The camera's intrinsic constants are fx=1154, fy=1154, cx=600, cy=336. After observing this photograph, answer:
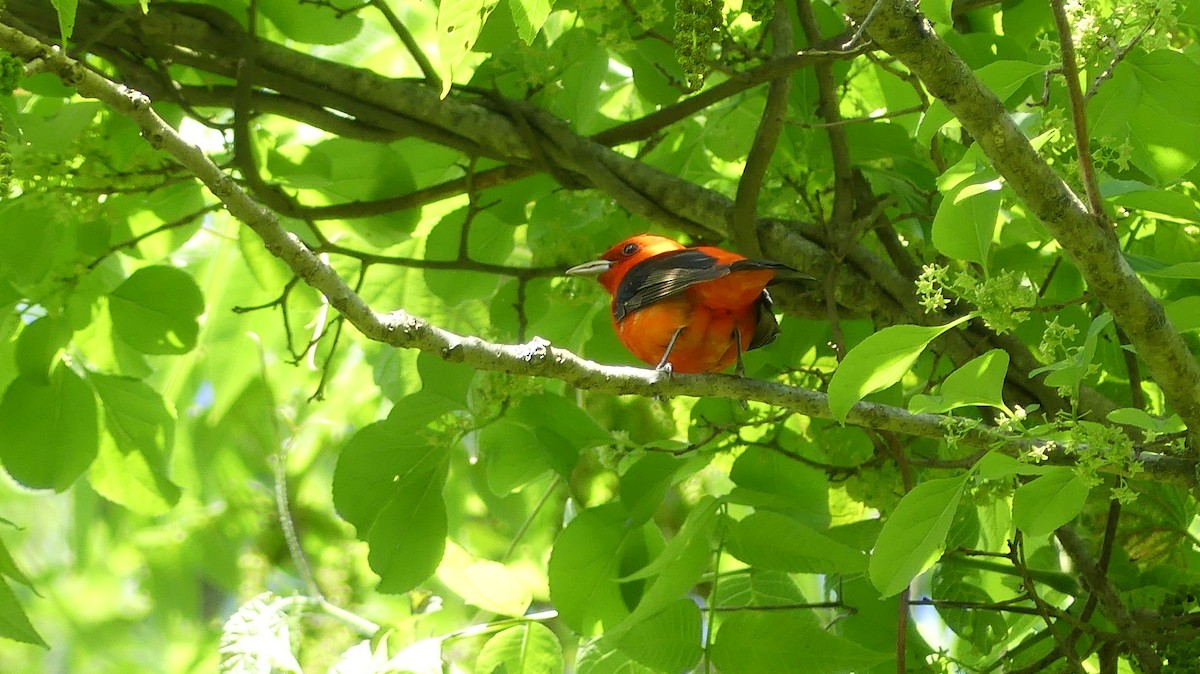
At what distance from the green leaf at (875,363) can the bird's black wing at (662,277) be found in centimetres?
82

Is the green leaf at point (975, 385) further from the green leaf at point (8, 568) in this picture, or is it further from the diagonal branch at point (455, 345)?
the green leaf at point (8, 568)

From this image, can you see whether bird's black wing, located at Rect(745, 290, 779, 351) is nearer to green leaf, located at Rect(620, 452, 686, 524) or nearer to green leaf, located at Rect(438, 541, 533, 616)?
green leaf, located at Rect(620, 452, 686, 524)

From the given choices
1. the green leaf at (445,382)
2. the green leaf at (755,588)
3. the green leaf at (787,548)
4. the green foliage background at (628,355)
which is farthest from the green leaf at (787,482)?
the green leaf at (445,382)

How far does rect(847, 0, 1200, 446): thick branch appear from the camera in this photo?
1.47m

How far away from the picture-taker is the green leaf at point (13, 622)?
6.80 feet

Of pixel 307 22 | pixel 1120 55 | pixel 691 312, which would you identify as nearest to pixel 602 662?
pixel 691 312

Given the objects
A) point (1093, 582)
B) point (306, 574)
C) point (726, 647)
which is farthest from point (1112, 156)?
point (306, 574)

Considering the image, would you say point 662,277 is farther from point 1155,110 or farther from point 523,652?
point 1155,110

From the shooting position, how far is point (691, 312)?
259 cm

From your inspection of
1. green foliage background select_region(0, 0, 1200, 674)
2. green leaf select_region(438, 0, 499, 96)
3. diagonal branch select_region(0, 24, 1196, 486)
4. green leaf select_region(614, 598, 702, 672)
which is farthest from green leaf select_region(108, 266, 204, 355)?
green leaf select_region(438, 0, 499, 96)

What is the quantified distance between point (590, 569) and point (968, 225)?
1.15 metres

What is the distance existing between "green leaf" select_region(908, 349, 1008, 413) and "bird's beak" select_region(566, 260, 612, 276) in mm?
1291

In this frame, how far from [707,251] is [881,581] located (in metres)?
1.03

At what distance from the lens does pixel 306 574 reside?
3.16 m
